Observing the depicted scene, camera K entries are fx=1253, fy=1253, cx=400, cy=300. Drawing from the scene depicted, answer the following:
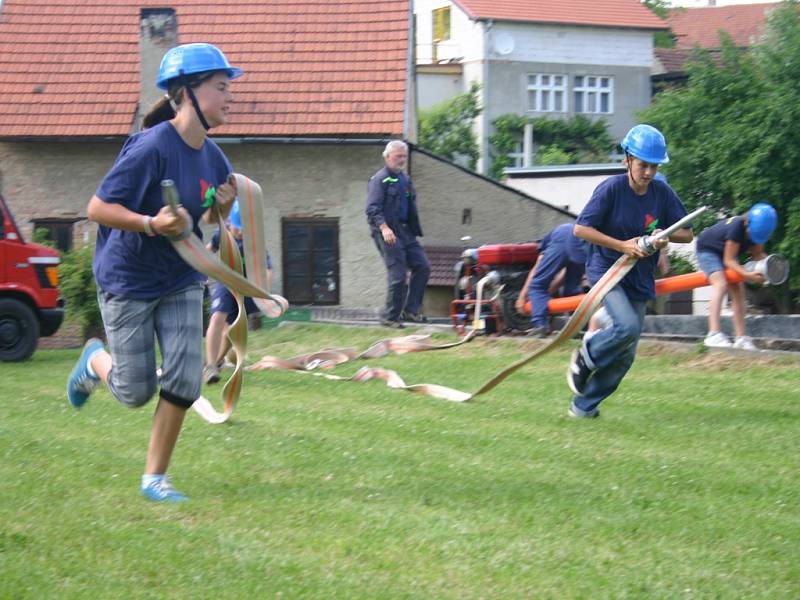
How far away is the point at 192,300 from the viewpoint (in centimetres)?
623

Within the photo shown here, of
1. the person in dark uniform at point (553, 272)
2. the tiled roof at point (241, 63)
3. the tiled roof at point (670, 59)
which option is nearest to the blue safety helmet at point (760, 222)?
the person in dark uniform at point (553, 272)

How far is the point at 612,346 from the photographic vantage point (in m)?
8.26

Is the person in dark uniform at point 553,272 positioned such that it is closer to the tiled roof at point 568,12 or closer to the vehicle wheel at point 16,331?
the vehicle wheel at point 16,331

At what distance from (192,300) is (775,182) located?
69.2 ft

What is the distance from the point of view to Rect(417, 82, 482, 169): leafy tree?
153 feet

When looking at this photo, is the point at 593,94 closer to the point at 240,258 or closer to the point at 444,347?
the point at 444,347

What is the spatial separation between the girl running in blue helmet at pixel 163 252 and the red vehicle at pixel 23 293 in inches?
391

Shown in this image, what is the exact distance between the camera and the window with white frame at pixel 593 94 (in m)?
55.8

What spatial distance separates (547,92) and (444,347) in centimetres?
4338

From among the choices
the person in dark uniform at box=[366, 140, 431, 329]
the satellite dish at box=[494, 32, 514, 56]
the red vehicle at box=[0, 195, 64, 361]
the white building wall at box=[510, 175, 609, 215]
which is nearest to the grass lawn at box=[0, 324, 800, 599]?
the person in dark uniform at box=[366, 140, 431, 329]

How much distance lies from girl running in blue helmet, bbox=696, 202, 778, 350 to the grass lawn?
5.94 ft

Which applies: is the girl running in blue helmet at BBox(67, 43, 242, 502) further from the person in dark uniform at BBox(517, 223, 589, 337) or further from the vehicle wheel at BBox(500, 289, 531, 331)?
the vehicle wheel at BBox(500, 289, 531, 331)

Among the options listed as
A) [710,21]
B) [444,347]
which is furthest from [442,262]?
[710,21]

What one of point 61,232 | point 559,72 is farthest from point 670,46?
point 61,232
